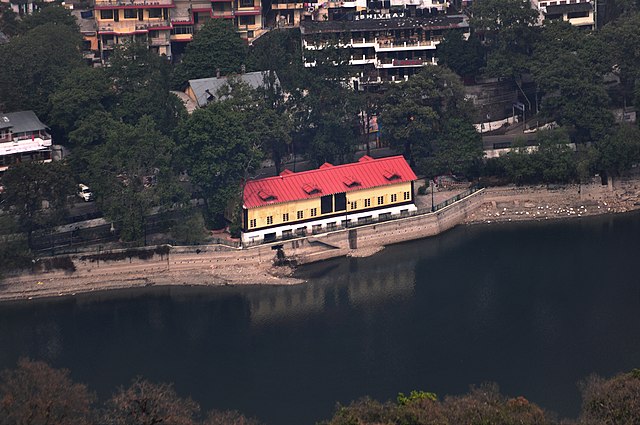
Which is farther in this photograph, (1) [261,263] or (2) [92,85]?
(2) [92,85]

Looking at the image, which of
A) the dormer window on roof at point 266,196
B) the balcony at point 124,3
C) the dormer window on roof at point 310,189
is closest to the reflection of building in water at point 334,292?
the dormer window on roof at point 310,189

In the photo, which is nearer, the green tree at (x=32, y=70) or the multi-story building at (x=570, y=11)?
the green tree at (x=32, y=70)

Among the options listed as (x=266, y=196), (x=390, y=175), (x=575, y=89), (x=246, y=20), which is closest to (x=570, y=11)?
(x=575, y=89)

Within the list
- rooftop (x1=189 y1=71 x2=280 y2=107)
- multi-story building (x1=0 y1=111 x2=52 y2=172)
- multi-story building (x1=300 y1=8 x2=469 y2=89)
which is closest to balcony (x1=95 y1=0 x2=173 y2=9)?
rooftop (x1=189 y1=71 x2=280 y2=107)

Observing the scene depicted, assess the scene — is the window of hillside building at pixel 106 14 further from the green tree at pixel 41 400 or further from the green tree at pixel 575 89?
the green tree at pixel 41 400

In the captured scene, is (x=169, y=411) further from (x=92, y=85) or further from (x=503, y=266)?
(x=92, y=85)

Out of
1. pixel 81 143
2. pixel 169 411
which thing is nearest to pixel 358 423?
pixel 169 411
